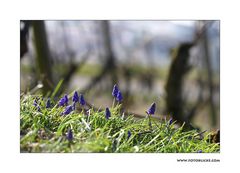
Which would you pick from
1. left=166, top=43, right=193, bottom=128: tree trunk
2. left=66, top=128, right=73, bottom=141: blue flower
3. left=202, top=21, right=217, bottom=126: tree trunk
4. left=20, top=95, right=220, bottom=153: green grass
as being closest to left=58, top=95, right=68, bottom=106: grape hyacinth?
left=20, top=95, right=220, bottom=153: green grass

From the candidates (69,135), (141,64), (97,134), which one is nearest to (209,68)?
(141,64)

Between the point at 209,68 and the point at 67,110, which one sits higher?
the point at 209,68

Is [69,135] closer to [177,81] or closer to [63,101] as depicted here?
[63,101]

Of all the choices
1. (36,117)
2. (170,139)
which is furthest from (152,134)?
(36,117)

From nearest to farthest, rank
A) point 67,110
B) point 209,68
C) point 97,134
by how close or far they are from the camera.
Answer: point 97,134, point 67,110, point 209,68

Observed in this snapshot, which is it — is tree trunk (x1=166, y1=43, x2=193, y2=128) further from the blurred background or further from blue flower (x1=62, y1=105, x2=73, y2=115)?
blue flower (x1=62, y1=105, x2=73, y2=115)

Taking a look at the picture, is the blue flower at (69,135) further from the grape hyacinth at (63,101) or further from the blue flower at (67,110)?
the grape hyacinth at (63,101)
